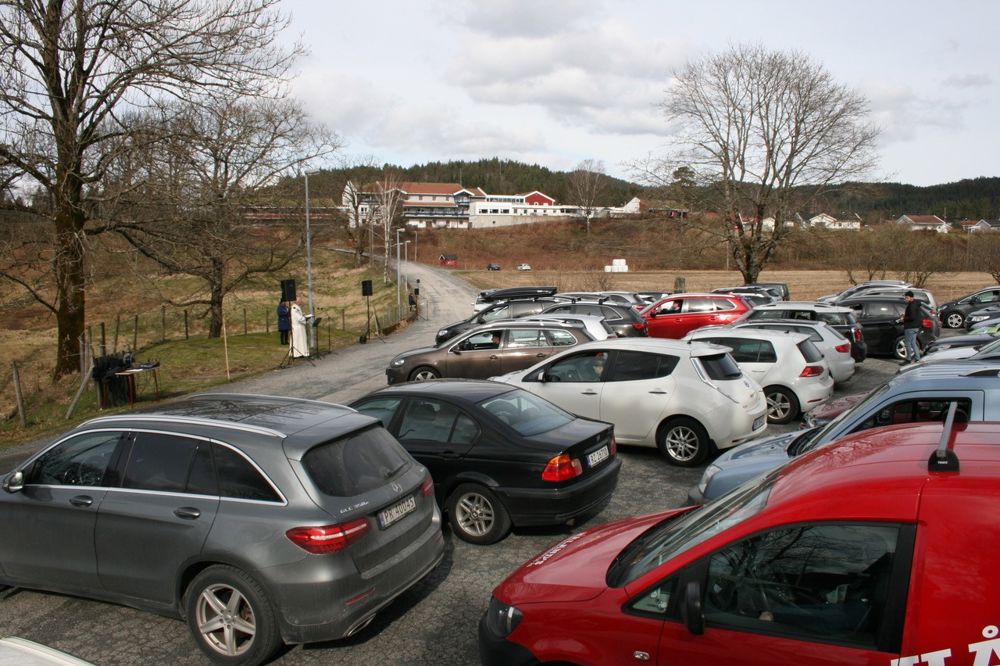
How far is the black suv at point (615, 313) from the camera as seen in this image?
748 inches

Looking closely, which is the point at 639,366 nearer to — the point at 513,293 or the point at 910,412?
the point at 910,412

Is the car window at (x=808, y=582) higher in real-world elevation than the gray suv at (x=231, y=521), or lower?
higher

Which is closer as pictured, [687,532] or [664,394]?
[687,532]

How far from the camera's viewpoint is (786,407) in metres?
12.1

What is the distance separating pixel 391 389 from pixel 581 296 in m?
19.9

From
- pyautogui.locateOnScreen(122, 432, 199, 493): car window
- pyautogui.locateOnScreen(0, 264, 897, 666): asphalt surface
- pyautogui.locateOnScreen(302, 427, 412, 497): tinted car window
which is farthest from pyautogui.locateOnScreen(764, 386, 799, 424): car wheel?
pyautogui.locateOnScreen(122, 432, 199, 493): car window

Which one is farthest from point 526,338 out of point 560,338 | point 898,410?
point 898,410

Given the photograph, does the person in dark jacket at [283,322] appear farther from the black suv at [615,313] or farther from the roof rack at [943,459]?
the roof rack at [943,459]

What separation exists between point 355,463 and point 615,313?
1536 cm

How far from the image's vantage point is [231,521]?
4.74 meters

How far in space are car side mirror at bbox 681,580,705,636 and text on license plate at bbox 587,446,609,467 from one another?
393cm

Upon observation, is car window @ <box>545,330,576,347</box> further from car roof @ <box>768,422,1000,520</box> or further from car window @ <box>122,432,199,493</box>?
car roof @ <box>768,422,1000,520</box>

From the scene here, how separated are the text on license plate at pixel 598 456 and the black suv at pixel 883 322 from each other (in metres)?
15.2

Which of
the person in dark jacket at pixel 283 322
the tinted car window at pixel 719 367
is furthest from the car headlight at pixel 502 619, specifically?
the person in dark jacket at pixel 283 322
